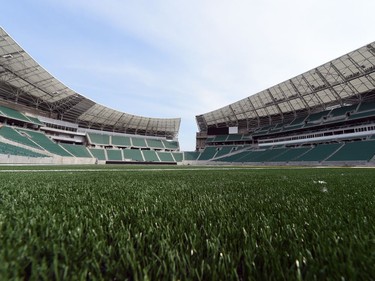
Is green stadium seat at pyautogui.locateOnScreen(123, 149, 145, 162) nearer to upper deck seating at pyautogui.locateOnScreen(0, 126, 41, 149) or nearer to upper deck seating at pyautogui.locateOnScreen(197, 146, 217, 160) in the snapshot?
upper deck seating at pyautogui.locateOnScreen(197, 146, 217, 160)

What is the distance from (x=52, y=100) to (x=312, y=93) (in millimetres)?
49042

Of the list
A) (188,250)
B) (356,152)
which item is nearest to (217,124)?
(356,152)

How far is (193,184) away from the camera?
4348mm

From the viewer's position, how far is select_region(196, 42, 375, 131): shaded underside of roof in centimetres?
2923

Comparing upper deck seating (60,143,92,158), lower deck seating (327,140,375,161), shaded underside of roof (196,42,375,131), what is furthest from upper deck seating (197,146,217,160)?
lower deck seating (327,140,375,161)

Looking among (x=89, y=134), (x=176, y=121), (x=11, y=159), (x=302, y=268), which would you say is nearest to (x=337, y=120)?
(x=176, y=121)

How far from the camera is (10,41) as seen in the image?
81.8 ft

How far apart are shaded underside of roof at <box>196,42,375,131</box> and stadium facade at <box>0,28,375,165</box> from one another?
0.43 feet

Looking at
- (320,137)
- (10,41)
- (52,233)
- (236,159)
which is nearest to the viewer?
(52,233)

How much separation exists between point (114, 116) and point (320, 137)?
4528cm

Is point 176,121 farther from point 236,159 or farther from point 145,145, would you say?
point 236,159

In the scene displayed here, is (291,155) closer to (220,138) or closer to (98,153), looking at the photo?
(220,138)

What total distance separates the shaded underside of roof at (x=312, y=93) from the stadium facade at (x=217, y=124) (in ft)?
0.43

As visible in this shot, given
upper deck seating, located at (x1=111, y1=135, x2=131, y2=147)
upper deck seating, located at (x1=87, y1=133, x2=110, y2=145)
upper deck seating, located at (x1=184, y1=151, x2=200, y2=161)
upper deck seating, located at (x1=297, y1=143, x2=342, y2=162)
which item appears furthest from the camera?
upper deck seating, located at (x1=184, y1=151, x2=200, y2=161)
